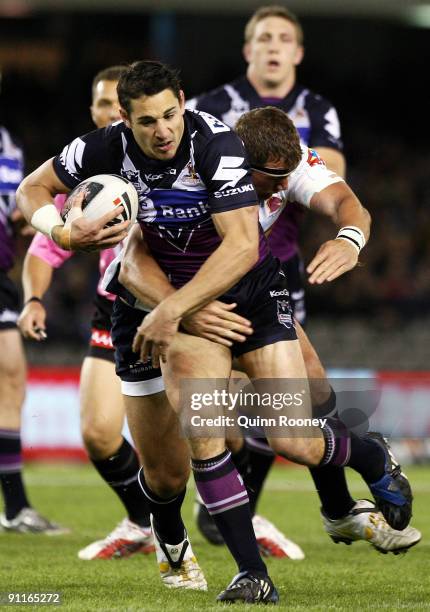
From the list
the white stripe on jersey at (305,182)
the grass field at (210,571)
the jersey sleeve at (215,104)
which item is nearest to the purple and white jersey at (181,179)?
the white stripe on jersey at (305,182)

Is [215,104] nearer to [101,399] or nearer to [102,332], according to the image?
[102,332]

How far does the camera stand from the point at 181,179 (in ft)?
16.3

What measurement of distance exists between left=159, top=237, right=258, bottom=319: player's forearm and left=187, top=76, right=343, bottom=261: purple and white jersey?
7.33 ft

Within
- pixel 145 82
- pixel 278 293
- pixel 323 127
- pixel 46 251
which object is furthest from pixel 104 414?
pixel 145 82

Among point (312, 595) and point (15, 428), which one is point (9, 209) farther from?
point (312, 595)

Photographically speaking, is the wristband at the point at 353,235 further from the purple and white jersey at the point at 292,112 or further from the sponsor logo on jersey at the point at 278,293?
the purple and white jersey at the point at 292,112

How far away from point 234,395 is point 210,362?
337 millimetres

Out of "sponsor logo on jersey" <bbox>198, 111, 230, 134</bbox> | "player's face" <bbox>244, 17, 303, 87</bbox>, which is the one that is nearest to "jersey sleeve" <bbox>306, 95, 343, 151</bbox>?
"player's face" <bbox>244, 17, 303, 87</bbox>

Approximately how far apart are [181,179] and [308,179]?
2.45 ft

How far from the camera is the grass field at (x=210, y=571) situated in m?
4.84

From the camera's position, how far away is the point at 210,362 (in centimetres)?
499

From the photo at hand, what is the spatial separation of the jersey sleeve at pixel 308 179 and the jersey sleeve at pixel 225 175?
0.60 meters

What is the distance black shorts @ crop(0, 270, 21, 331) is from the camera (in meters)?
7.66

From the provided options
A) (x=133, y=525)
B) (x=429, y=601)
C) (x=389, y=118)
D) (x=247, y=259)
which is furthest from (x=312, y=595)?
(x=389, y=118)
